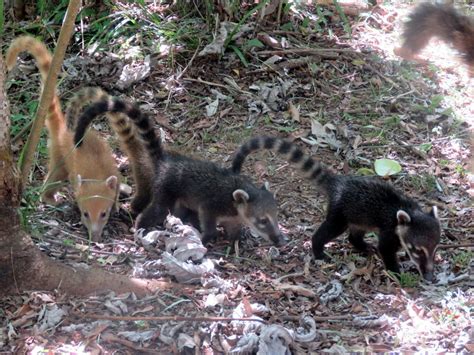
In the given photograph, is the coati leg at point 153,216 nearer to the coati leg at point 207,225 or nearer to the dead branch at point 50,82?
the coati leg at point 207,225

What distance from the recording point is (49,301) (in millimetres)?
4773

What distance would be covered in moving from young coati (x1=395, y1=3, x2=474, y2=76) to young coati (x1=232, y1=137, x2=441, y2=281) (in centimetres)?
137

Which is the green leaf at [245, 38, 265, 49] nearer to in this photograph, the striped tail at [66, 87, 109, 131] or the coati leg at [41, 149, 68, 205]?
the striped tail at [66, 87, 109, 131]

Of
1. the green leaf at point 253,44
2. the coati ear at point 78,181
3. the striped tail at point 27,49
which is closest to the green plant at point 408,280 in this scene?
the coati ear at point 78,181

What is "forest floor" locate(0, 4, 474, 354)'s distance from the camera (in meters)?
4.63

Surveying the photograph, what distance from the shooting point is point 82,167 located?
270 inches

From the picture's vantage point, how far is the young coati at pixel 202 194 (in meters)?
6.36

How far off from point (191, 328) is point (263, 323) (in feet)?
1.56

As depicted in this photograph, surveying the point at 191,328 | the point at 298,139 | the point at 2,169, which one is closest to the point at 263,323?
the point at 191,328

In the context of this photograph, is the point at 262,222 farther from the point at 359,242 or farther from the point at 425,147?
the point at 425,147

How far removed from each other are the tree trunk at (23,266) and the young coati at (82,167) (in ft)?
4.44

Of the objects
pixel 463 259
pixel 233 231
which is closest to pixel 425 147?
pixel 463 259

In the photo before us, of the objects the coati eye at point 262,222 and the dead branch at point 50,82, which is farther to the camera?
the coati eye at point 262,222

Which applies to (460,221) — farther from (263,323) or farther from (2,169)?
(2,169)
